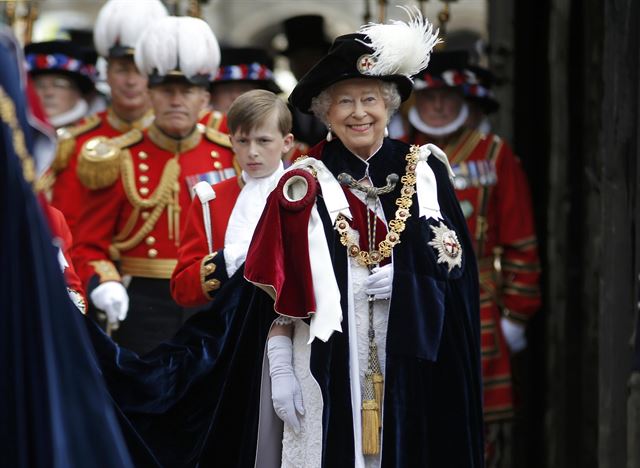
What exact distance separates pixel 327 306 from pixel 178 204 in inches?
91.8

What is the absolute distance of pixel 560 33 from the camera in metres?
9.56

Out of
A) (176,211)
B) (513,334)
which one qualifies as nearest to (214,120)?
(176,211)

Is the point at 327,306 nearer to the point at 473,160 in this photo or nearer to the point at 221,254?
the point at 221,254

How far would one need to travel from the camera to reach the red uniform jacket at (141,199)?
7996 mm

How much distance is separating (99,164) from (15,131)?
11.1 ft

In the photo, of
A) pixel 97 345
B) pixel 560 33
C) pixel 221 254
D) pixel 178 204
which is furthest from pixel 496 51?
pixel 97 345

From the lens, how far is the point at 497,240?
912 centimetres

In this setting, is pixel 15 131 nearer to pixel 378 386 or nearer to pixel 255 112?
pixel 378 386

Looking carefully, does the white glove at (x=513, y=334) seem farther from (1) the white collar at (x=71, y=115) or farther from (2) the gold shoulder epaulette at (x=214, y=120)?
(1) the white collar at (x=71, y=115)

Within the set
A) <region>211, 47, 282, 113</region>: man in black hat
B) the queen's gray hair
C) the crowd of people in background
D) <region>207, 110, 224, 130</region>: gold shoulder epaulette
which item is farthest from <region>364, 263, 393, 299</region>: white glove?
<region>211, 47, 282, 113</region>: man in black hat

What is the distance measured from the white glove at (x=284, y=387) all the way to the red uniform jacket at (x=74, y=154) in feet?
7.23

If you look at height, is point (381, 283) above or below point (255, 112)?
below

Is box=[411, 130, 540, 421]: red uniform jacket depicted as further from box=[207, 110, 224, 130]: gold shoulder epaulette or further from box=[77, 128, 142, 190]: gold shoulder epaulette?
box=[77, 128, 142, 190]: gold shoulder epaulette

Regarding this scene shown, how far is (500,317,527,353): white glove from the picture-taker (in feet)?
30.1
